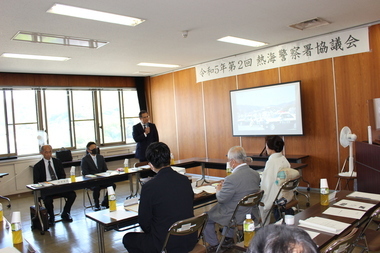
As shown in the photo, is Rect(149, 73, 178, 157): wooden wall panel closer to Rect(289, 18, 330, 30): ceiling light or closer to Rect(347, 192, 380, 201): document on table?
Rect(289, 18, 330, 30): ceiling light

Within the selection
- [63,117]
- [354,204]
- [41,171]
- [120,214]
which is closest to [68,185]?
[41,171]

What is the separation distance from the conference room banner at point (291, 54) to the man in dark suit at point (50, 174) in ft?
13.6

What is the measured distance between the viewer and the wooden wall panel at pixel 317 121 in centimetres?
577

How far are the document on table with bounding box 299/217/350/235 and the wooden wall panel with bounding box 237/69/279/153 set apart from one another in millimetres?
4618

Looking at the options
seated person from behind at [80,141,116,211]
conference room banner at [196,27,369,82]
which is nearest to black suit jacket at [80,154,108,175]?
seated person from behind at [80,141,116,211]

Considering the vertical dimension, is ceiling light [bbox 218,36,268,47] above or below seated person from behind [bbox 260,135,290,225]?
above

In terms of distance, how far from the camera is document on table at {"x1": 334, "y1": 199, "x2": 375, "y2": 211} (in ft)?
8.23

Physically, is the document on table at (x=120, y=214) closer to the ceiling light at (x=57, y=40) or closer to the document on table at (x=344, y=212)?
the document on table at (x=344, y=212)

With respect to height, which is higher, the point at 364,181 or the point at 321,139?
the point at 321,139

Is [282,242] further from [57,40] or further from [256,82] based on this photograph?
[256,82]

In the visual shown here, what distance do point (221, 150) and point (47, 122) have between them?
4.45 metres

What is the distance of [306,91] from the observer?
240 inches

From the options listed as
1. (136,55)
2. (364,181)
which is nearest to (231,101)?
(136,55)

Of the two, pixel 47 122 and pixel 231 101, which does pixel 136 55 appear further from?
pixel 47 122
